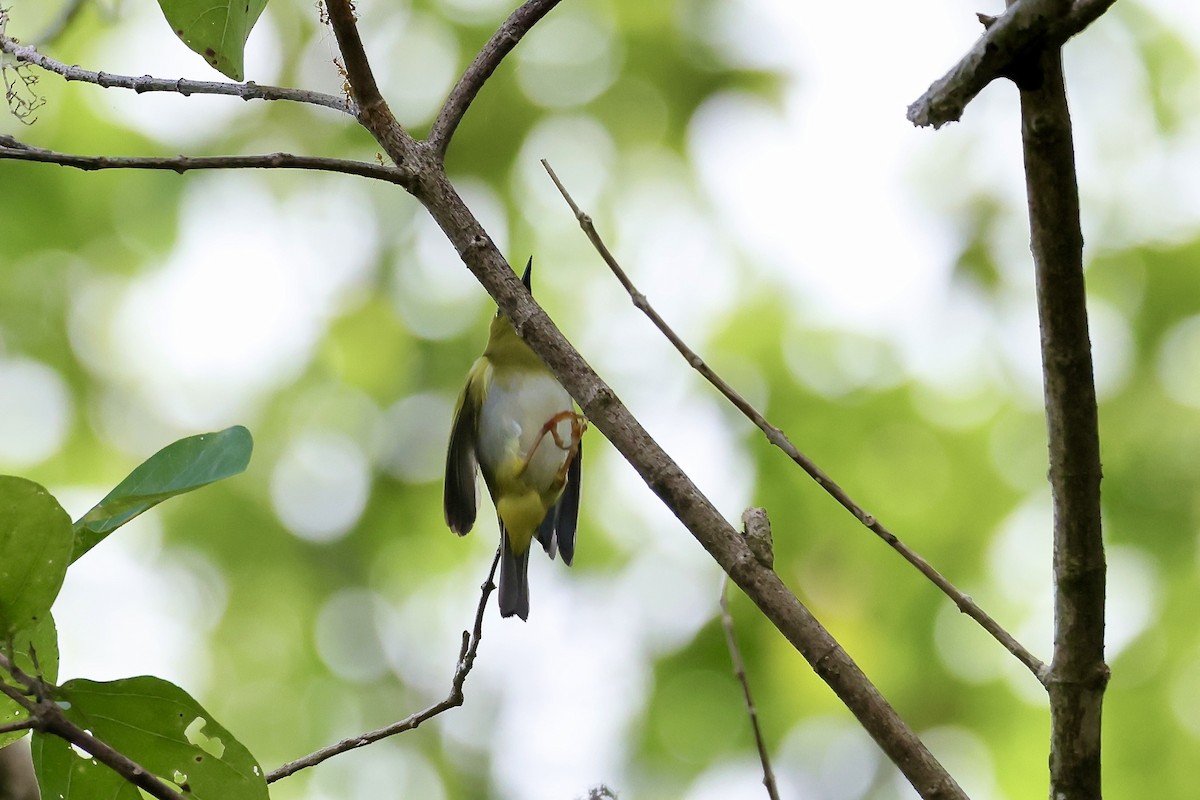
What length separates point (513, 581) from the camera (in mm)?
2877

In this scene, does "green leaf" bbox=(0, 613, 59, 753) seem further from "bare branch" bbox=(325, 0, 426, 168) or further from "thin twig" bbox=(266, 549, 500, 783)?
"bare branch" bbox=(325, 0, 426, 168)

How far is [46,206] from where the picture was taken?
4.82m

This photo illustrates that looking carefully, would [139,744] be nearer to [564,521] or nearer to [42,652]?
[42,652]

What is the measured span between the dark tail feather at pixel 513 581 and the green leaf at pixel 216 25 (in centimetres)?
170

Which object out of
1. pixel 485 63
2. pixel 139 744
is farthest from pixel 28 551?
pixel 485 63

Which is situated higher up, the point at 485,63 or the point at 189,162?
the point at 485,63

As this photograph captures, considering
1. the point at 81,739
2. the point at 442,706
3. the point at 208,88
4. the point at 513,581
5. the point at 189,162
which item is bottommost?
the point at 81,739

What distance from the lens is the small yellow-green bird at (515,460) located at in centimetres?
269

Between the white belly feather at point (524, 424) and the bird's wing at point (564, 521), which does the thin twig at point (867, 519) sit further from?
the bird's wing at point (564, 521)

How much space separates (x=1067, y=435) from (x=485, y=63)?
77 cm

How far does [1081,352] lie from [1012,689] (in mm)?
3523

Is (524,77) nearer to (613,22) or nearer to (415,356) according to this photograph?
(613,22)

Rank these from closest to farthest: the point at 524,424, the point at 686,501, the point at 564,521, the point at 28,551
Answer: the point at 28,551
the point at 686,501
the point at 524,424
the point at 564,521

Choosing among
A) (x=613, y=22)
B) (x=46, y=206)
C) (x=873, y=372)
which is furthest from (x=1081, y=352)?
(x=46, y=206)
